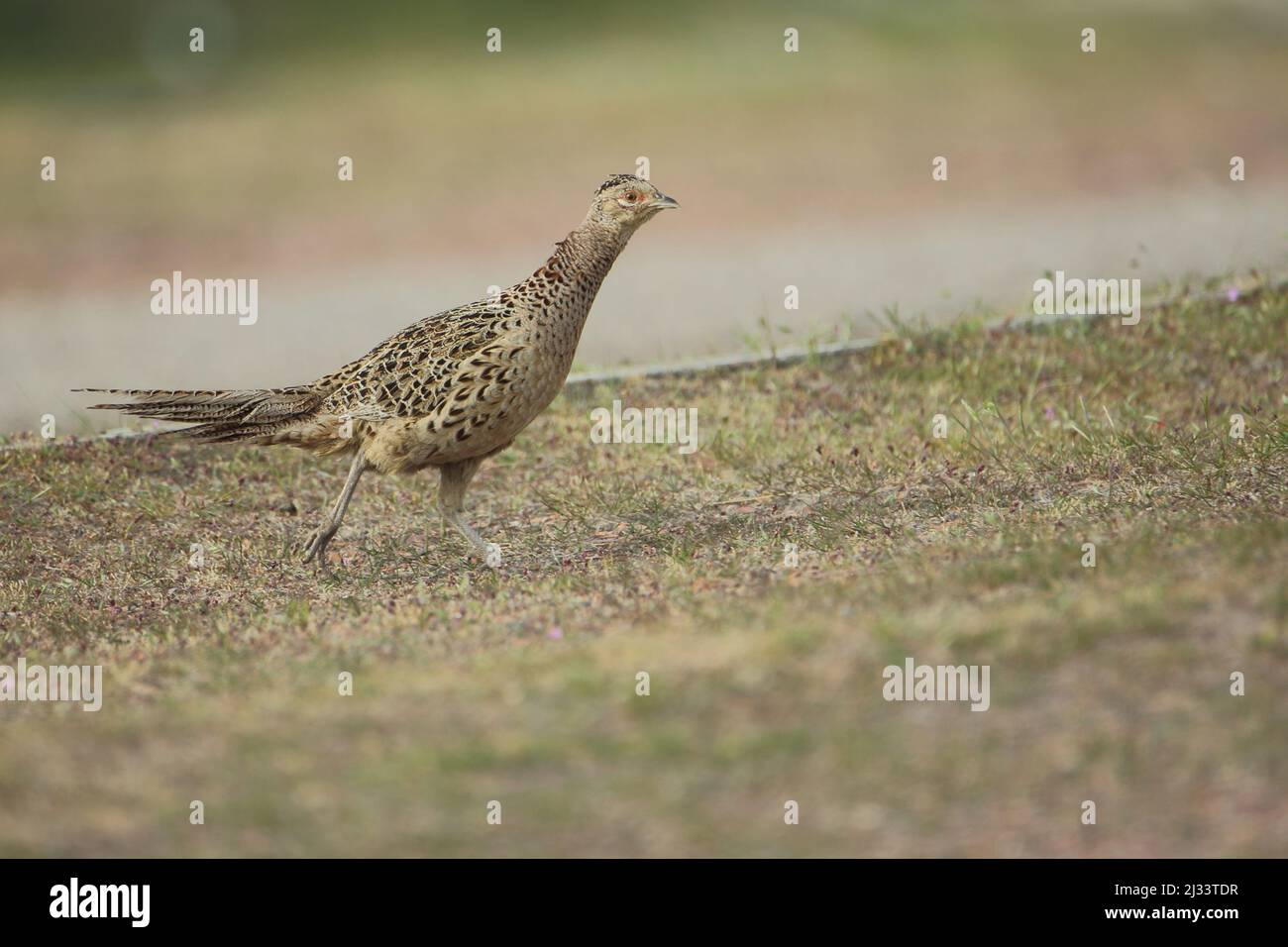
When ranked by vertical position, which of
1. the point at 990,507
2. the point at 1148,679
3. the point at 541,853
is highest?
the point at 990,507

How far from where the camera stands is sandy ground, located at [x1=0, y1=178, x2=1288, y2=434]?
461 inches

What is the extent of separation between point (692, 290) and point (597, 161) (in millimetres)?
3739

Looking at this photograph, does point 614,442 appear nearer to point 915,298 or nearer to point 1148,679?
point 915,298

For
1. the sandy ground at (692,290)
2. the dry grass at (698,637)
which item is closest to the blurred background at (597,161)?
the sandy ground at (692,290)

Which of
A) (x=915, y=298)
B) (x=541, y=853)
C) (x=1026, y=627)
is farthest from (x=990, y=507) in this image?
(x=915, y=298)

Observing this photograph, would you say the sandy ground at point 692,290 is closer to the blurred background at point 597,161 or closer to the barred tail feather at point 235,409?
the blurred background at point 597,161

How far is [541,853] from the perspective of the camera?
4977mm

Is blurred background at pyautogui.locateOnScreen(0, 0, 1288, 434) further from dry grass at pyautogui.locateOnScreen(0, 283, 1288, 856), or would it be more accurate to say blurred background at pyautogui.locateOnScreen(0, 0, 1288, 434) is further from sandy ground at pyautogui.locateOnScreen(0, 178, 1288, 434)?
dry grass at pyautogui.locateOnScreen(0, 283, 1288, 856)

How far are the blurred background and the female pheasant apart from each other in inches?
92.2

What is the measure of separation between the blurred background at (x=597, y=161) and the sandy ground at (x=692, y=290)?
41mm

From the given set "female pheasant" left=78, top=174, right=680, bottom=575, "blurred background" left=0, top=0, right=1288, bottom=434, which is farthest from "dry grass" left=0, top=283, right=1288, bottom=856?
"blurred background" left=0, top=0, right=1288, bottom=434

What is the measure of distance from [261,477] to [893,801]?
5.29m

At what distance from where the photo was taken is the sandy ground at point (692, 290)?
38.4ft

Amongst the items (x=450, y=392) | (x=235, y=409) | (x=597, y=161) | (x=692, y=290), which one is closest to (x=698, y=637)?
(x=450, y=392)
